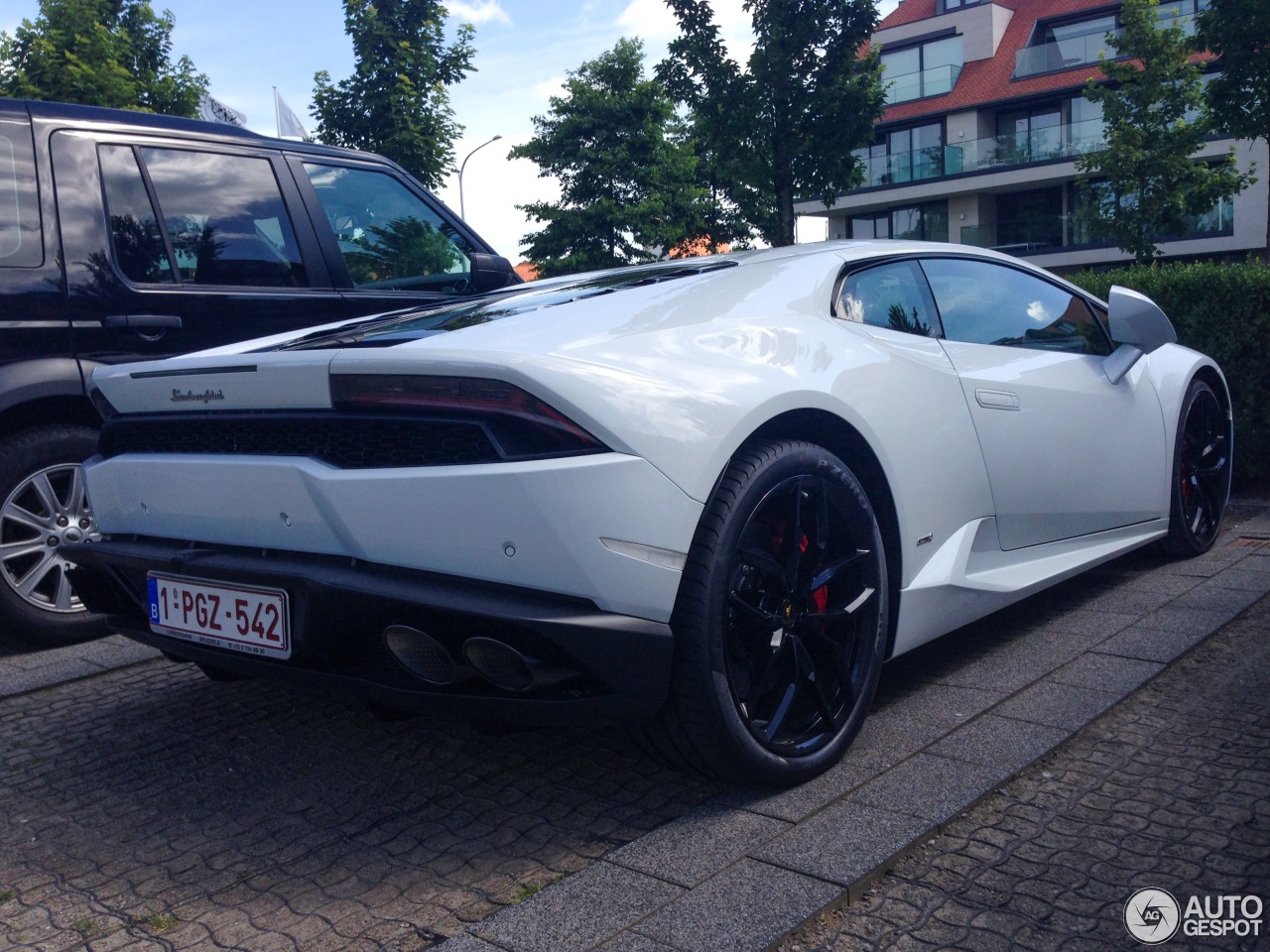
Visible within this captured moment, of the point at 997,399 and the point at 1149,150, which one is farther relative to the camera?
the point at 1149,150

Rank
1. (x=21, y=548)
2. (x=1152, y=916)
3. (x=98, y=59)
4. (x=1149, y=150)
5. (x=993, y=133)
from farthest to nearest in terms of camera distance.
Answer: (x=993, y=133)
(x=1149, y=150)
(x=98, y=59)
(x=21, y=548)
(x=1152, y=916)

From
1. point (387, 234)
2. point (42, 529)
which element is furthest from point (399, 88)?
point (42, 529)

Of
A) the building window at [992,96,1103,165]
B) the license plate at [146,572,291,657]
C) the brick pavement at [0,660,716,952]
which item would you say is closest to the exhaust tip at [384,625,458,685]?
the license plate at [146,572,291,657]

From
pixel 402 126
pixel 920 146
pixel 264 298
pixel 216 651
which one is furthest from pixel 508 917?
pixel 920 146

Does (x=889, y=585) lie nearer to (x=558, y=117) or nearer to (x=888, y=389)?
(x=888, y=389)

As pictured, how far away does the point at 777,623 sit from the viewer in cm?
262

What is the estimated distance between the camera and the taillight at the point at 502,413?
2275 mm

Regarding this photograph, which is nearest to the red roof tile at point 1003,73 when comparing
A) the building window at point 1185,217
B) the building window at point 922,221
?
the building window at point 922,221

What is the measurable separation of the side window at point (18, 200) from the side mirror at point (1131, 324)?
402cm

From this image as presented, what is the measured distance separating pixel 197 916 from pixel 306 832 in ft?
1.26

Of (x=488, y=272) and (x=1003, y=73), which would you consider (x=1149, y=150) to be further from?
(x=488, y=272)

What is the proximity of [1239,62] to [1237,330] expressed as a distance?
986cm

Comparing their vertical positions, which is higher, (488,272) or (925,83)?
(925,83)

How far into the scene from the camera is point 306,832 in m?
2.60
